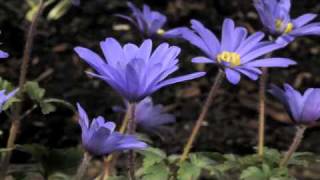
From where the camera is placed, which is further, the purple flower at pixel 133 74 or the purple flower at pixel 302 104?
the purple flower at pixel 302 104

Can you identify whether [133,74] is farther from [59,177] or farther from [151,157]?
[59,177]

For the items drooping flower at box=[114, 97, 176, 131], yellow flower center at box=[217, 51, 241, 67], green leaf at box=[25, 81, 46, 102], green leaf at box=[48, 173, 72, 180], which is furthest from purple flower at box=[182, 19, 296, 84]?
green leaf at box=[48, 173, 72, 180]

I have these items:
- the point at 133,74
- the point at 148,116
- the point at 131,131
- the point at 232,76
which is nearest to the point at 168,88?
the point at 148,116

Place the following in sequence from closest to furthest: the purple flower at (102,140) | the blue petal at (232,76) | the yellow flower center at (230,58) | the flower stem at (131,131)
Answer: the purple flower at (102,140)
the flower stem at (131,131)
the blue petal at (232,76)
the yellow flower center at (230,58)

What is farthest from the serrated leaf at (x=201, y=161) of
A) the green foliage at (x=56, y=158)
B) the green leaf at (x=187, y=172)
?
the green foliage at (x=56, y=158)

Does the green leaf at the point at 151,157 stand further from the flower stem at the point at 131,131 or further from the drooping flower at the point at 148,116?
the drooping flower at the point at 148,116
